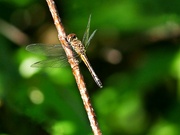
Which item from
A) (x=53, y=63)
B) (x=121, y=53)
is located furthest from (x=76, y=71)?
(x=121, y=53)

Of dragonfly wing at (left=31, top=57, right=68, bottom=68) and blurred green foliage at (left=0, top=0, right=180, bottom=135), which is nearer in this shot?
dragonfly wing at (left=31, top=57, right=68, bottom=68)

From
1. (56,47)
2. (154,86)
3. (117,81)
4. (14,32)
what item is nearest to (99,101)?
(117,81)

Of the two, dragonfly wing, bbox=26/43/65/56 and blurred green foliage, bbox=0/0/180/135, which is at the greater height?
dragonfly wing, bbox=26/43/65/56

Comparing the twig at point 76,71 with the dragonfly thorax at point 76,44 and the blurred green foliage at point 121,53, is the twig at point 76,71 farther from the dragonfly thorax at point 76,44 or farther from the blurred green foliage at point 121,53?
the blurred green foliage at point 121,53

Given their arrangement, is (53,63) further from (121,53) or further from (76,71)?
(121,53)

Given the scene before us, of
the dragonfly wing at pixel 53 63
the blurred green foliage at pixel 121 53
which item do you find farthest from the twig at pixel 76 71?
the blurred green foliage at pixel 121 53

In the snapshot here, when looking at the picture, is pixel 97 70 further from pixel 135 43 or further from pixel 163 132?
pixel 163 132

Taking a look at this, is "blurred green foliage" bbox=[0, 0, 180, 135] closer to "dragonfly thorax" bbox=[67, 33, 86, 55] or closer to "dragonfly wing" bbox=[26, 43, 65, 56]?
"dragonfly wing" bbox=[26, 43, 65, 56]

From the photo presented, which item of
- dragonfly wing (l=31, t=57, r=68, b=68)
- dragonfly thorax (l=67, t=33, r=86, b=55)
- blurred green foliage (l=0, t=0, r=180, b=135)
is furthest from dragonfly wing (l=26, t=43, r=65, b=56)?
blurred green foliage (l=0, t=0, r=180, b=135)
